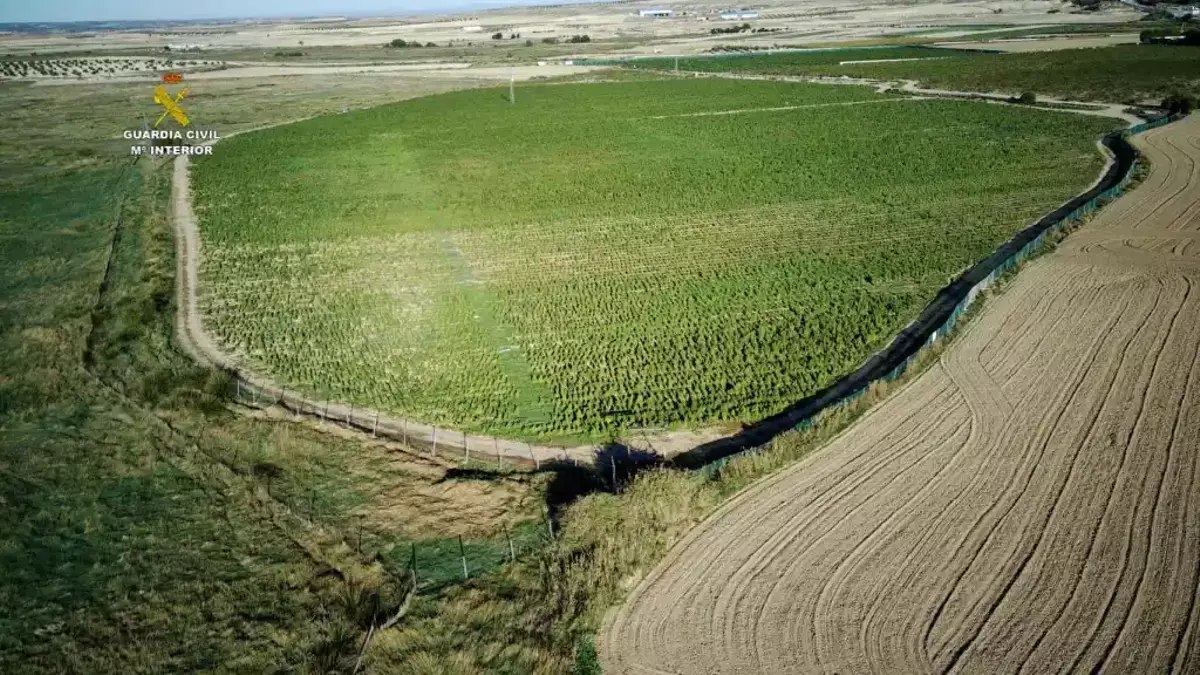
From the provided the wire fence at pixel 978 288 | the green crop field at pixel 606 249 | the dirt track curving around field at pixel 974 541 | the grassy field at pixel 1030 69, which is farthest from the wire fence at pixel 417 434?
the grassy field at pixel 1030 69

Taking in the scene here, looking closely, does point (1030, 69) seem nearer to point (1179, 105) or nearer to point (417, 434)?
point (1179, 105)

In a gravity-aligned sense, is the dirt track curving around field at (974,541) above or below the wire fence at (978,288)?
below

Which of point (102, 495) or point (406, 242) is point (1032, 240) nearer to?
point (406, 242)

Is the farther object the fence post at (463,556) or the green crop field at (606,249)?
the green crop field at (606,249)

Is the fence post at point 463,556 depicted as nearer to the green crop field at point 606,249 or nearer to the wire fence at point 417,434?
the wire fence at point 417,434

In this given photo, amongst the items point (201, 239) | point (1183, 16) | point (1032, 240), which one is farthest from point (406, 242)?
point (1183, 16)

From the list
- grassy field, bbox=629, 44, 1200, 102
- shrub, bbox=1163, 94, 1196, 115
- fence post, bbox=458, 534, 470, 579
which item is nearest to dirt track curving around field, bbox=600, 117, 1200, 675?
fence post, bbox=458, 534, 470, 579

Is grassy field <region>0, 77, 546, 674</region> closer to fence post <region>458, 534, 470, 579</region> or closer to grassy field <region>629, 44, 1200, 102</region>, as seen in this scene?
fence post <region>458, 534, 470, 579</region>
